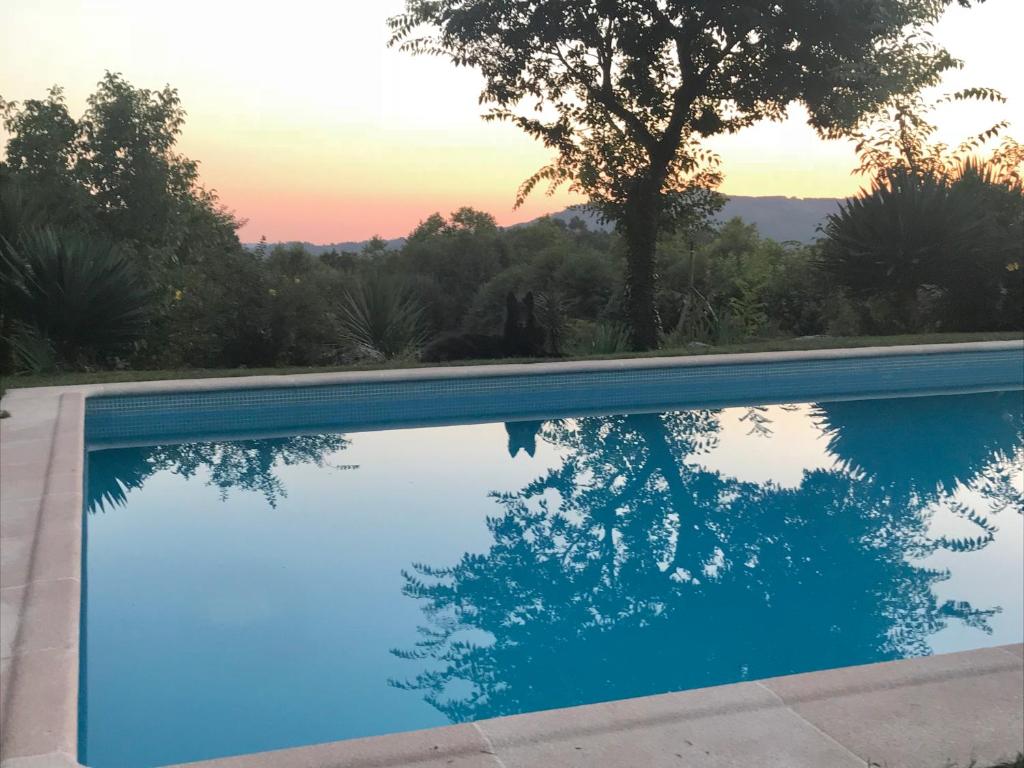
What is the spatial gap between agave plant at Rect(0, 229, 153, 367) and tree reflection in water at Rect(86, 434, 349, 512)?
2862mm

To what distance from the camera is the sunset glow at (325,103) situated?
14.5 meters

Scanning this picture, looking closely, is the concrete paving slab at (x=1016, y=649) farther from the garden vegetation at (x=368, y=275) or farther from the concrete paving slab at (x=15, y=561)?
the garden vegetation at (x=368, y=275)

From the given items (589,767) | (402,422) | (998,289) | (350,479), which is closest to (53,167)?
(402,422)

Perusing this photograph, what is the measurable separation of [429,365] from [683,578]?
246 inches

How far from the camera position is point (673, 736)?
2545mm

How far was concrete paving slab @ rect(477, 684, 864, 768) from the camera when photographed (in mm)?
2432

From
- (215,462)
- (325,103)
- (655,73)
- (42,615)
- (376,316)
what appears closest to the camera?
(42,615)

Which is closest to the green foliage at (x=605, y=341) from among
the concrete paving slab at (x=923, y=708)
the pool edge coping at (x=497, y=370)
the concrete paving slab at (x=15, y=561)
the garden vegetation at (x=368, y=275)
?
the garden vegetation at (x=368, y=275)

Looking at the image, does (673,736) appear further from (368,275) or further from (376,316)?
(368,275)

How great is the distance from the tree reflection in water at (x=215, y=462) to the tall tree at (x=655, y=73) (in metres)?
6.06

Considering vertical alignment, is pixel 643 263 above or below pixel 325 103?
below

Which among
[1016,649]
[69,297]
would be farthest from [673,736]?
[69,297]

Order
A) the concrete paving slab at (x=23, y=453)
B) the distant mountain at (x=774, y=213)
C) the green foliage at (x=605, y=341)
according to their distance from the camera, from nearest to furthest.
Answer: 1. the concrete paving slab at (x=23, y=453)
2. the green foliage at (x=605, y=341)
3. the distant mountain at (x=774, y=213)

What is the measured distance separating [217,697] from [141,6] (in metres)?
15.1
